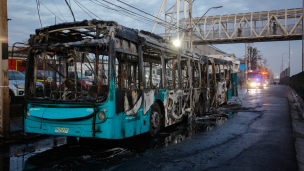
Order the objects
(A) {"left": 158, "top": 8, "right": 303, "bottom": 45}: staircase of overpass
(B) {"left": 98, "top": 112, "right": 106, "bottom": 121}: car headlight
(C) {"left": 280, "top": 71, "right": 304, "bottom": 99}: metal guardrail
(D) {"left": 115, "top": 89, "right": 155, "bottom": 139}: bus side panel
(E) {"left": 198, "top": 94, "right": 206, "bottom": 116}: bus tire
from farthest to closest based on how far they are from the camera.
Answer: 1. (A) {"left": 158, "top": 8, "right": 303, "bottom": 45}: staircase of overpass
2. (C) {"left": 280, "top": 71, "right": 304, "bottom": 99}: metal guardrail
3. (E) {"left": 198, "top": 94, "right": 206, "bottom": 116}: bus tire
4. (D) {"left": 115, "top": 89, "right": 155, "bottom": 139}: bus side panel
5. (B) {"left": 98, "top": 112, "right": 106, "bottom": 121}: car headlight

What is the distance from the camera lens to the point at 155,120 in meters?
7.90

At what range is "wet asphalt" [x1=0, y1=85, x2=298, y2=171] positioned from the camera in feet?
16.8

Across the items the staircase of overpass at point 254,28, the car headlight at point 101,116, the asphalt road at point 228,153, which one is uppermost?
the staircase of overpass at point 254,28

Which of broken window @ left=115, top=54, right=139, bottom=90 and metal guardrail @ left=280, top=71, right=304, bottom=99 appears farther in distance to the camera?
metal guardrail @ left=280, top=71, right=304, bottom=99

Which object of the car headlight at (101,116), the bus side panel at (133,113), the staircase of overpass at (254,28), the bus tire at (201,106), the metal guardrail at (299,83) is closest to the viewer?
the car headlight at (101,116)

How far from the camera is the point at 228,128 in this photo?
9336 millimetres

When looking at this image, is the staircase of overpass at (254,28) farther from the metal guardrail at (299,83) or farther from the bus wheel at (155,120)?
the bus wheel at (155,120)

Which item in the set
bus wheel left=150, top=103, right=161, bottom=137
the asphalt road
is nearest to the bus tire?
the asphalt road

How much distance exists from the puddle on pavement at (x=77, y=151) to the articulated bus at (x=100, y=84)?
39cm

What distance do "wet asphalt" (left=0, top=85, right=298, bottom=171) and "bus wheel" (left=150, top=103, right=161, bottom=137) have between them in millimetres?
212

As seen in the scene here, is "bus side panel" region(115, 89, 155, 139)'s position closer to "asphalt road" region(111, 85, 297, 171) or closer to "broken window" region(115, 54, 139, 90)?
"broken window" region(115, 54, 139, 90)

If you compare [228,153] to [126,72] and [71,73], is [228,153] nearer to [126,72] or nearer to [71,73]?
[126,72]

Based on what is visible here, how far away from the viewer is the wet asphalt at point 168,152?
5.11 metres

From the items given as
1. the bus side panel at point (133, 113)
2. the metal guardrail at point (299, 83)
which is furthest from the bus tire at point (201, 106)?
the metal guardrail at point (299, 83)
